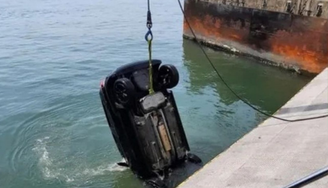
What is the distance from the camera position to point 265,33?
13820 mm

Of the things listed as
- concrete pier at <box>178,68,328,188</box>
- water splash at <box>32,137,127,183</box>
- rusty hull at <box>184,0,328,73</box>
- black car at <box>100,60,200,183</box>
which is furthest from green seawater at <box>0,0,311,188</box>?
concrete pier at <box>178,68,328,188</box>

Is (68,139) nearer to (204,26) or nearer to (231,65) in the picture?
(231,65)

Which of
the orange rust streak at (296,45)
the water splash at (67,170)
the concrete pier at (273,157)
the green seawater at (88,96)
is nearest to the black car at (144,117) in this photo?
the green seawater at (88,96)

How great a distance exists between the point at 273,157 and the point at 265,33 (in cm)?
961

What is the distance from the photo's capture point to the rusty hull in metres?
12.2

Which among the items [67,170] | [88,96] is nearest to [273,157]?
[67,170]

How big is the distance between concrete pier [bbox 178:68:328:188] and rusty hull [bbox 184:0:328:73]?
20.2ft

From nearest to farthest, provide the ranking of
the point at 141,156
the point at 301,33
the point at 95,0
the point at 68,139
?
the point at 141,156 → the point at 68,139 → the point at 301,33 → the point at 95,0

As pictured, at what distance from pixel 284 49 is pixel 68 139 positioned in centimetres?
844

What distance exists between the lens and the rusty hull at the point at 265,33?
12.2 metres

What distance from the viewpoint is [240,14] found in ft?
48.4

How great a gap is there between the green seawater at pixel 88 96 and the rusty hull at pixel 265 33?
0.50 m

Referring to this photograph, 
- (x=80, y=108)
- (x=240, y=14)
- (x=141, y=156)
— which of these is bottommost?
(x=80, y=108)

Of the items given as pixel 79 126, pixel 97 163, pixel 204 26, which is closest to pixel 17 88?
pixel 79 126
